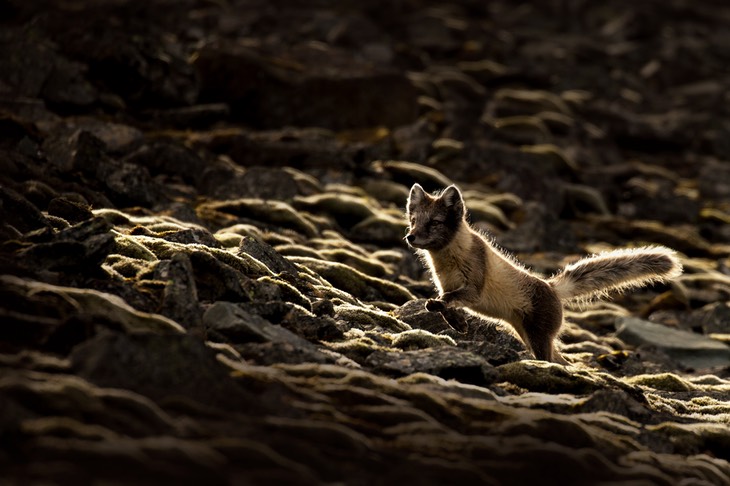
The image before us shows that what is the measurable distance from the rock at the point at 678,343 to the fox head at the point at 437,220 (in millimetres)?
12238

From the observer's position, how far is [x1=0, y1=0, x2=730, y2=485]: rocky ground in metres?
11.3

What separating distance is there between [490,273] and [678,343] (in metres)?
12.0

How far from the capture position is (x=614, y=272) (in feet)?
68.0

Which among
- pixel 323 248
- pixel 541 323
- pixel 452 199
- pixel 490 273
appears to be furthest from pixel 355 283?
pixel 541 323

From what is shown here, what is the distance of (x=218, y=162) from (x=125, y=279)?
25.6 m

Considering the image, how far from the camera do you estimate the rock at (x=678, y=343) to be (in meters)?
27.5

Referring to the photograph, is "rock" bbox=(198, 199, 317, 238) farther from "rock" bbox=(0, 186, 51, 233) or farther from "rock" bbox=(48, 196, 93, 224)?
"rock" bbox=(0, 186, 51, 233)

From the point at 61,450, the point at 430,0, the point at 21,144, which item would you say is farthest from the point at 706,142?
the point at 61,450

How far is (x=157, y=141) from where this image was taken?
40062 mm

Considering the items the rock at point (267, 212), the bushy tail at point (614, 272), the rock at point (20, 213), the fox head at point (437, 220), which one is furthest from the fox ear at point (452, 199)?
the rock at point (267, 212)

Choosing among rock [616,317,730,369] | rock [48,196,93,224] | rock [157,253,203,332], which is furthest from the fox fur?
rock [48,196,93,224]

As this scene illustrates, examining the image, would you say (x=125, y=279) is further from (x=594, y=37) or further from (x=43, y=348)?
(x=594, y=37)

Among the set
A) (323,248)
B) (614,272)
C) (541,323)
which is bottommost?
(323,248)

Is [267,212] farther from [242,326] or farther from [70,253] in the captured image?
[242,326]
